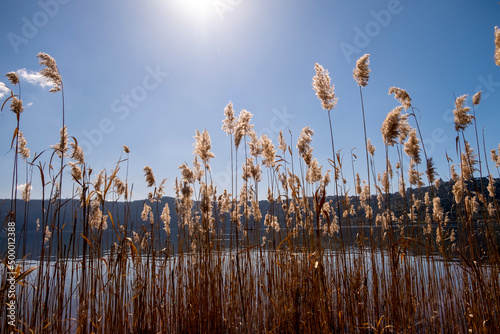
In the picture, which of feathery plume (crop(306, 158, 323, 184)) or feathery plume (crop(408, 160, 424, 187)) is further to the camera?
feathery plume (crop(408, 160, 424, 187))

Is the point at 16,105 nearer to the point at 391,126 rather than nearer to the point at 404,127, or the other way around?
the point at 391,126

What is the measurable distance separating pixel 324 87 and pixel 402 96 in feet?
3.88

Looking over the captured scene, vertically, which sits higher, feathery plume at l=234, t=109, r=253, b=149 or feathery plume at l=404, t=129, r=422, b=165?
feathery plume at l=234, t=109, r=253, b=149

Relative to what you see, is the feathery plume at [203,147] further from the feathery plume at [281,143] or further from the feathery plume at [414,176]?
the feathery plume at [414,176]

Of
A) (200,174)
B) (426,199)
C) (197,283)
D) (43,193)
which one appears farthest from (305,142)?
(426,199)

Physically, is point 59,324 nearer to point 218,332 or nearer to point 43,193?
point 43,193

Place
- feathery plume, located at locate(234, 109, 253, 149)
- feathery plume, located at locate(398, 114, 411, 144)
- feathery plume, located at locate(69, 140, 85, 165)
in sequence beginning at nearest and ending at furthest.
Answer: feathery plume, located at locate(69, 140, 85, 165) → feathery plume, located at locate(398, 114, 411, 144) → feathery plume, located at locate(234, 109, 253, 149)

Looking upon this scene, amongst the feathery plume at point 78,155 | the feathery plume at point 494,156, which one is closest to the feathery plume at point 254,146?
the feathery plume at point 78,155

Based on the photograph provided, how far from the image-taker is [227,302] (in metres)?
3.27

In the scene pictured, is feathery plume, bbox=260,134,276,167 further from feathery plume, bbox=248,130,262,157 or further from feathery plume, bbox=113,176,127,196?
feathery plume, bbox=113,176,127,196

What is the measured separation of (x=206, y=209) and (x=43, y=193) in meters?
1.65

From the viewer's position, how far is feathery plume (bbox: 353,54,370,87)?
3.47 metres

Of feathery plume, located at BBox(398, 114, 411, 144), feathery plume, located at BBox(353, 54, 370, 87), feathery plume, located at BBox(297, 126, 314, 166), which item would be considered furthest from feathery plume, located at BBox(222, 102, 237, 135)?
feathery plume, located at BBox(398, 114, 411, 144)

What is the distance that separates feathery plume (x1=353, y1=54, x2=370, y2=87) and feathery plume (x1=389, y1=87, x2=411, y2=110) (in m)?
0.50
